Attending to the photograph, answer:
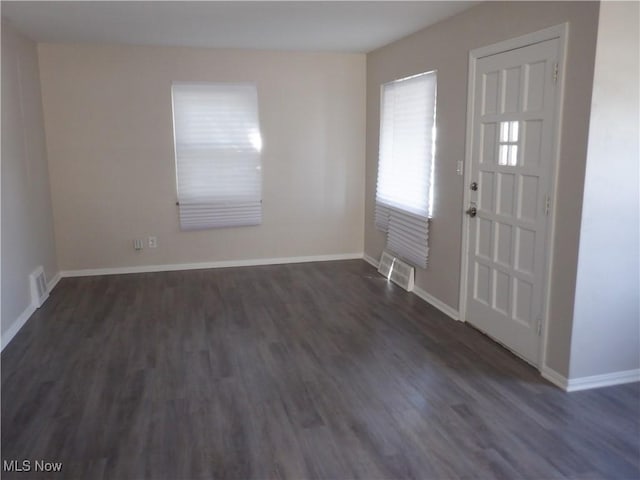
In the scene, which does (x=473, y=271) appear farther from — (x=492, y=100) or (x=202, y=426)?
(x=202, y=426)

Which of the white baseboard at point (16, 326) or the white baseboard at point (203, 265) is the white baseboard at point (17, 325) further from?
the white baseboard at point (203, 265)

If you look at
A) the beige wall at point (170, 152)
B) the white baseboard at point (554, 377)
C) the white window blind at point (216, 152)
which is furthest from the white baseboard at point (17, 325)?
the white baseboard at point (554, 377)

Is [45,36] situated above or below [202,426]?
above

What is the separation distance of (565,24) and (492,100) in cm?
78

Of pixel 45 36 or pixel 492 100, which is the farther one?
pixel 45 36

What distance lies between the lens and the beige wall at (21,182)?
398 centimetres

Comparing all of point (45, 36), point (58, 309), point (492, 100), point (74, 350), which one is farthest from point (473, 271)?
point (45, 36)

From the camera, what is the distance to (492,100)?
359cm

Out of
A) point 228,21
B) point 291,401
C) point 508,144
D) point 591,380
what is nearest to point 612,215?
point 508,144

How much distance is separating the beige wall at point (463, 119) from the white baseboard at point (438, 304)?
0.15 feet

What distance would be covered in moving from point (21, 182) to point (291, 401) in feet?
10.2

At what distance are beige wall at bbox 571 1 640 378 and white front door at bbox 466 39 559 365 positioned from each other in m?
0.28

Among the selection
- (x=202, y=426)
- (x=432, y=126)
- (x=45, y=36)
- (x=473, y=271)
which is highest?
(x=45, y=36)

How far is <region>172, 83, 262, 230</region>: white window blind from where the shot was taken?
5.58 meters
